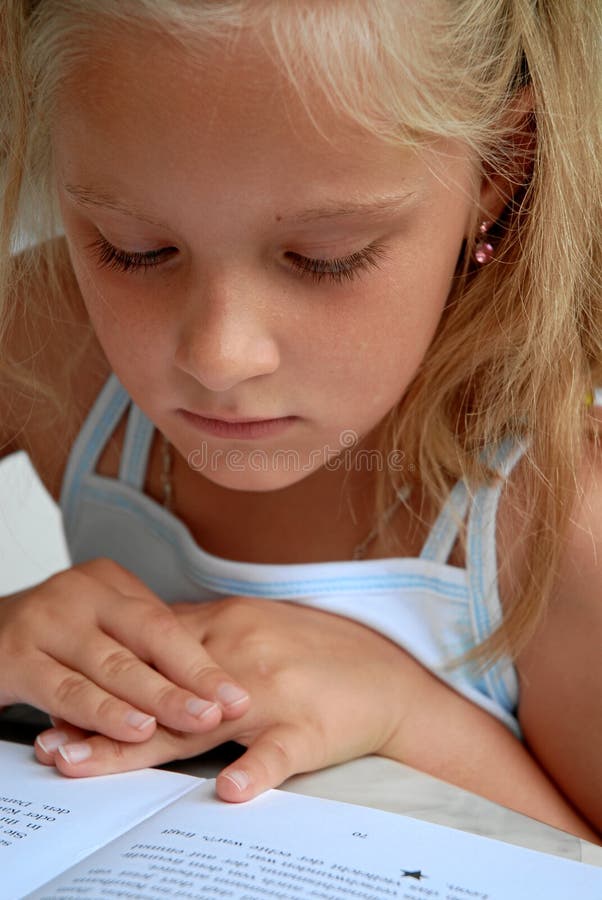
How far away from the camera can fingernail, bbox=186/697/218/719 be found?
0.57 m

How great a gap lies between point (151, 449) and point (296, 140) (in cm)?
38

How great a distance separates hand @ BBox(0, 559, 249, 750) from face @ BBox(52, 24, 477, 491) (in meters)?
0.10

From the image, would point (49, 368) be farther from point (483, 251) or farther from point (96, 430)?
point (483, 251)

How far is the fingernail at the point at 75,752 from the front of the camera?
21.7 inches

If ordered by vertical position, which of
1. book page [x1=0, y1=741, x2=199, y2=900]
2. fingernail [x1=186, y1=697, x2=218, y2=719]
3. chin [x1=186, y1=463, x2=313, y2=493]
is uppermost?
chin [x1=186, y1=463, x2=313, y2=493]

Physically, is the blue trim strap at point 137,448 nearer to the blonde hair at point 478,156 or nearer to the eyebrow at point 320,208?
the blonde hair at point 478,156

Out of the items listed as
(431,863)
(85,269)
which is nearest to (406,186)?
(85,269)

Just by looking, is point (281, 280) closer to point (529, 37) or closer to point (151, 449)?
point (529, 37)

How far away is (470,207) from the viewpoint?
2.01 feet

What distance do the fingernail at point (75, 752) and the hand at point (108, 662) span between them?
0.01m

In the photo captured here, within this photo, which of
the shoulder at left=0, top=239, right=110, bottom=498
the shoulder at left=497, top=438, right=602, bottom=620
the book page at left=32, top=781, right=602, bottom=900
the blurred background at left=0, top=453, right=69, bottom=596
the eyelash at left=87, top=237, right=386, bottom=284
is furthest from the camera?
the blurred background at left=0, top=453, right=69, bottom=596

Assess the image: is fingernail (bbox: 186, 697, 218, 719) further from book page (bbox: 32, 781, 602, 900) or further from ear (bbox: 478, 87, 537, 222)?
ear (bbox: 478, 87, 537, 222)

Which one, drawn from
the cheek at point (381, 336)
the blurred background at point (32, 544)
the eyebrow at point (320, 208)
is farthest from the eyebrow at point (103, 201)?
the blurred background at point (32, 544)

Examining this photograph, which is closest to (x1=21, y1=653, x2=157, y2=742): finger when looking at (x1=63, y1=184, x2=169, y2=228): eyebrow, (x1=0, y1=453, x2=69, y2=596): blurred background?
(x1=63, y1=184, x2=169, y2=228): eyebrow
